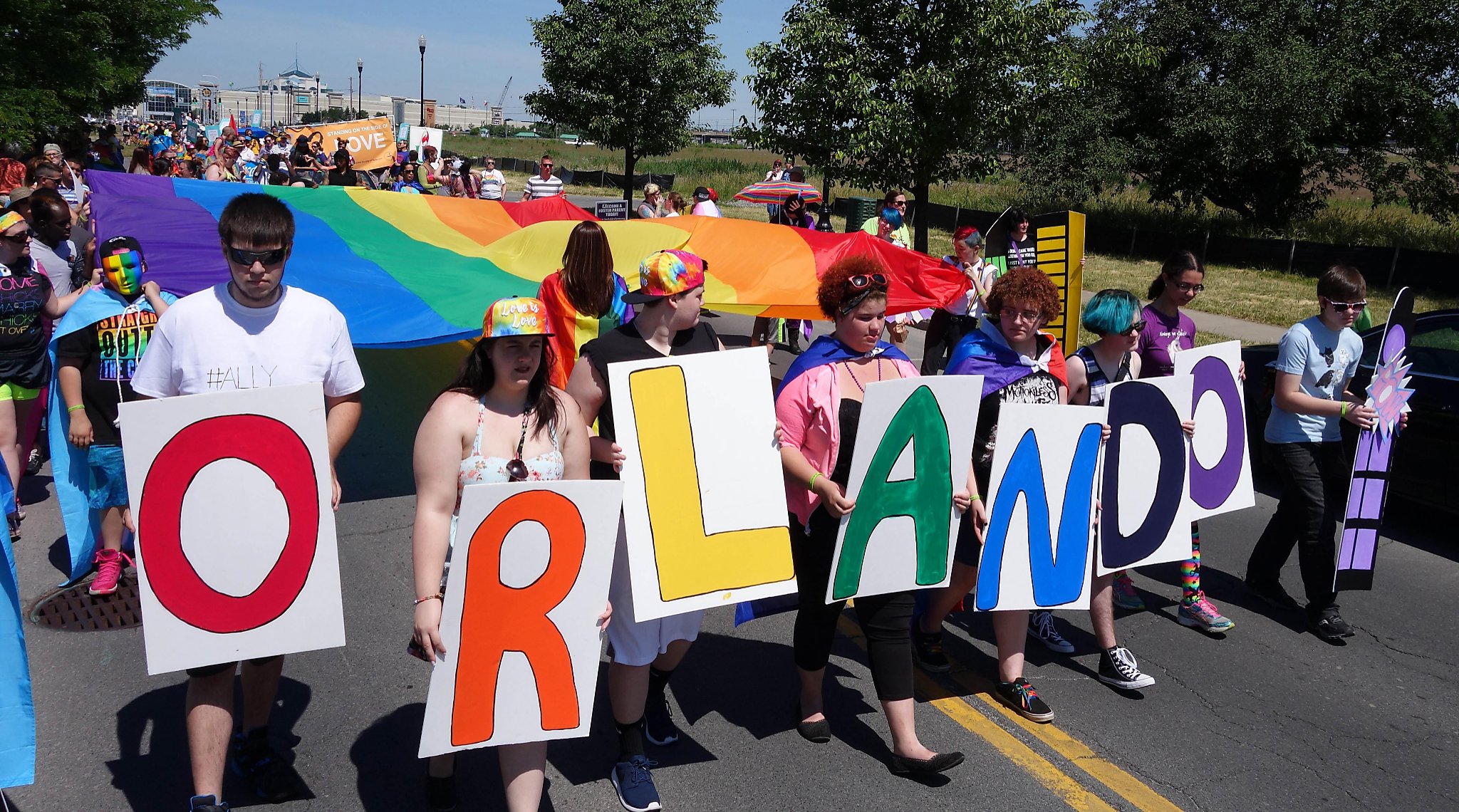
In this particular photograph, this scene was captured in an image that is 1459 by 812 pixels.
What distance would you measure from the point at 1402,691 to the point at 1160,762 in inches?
65.9

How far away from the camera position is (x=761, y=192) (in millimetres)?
16812

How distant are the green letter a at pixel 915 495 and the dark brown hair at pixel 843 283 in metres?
→ 0.41

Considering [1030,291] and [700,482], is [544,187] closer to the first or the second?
[1030,291]

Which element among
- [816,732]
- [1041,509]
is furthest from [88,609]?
[1041,509]

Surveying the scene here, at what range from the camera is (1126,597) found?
572 cm

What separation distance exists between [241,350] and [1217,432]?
4.17 metres

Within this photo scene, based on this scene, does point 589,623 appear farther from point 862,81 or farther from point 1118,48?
point 1118,48

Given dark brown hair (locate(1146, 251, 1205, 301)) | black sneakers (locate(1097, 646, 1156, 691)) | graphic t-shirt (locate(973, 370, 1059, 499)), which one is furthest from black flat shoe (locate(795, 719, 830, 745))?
dark brown hair (locate(1146, 251, 1205, 301))

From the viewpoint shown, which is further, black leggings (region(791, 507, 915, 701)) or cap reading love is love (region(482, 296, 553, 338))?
black leggings (region(791, 507, 915, 701))

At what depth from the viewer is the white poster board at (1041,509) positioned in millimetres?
4176

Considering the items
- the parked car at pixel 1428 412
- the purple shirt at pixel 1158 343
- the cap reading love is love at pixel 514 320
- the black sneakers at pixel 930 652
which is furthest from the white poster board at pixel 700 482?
the parked car at pixel 1428 412

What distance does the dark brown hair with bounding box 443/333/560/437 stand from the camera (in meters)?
3.13

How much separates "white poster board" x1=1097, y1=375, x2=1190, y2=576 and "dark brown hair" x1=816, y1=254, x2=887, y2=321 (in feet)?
4.23

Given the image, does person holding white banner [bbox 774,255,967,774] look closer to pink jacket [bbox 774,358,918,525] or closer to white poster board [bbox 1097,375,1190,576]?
pink jacket [bbox 774,358,918,525]
